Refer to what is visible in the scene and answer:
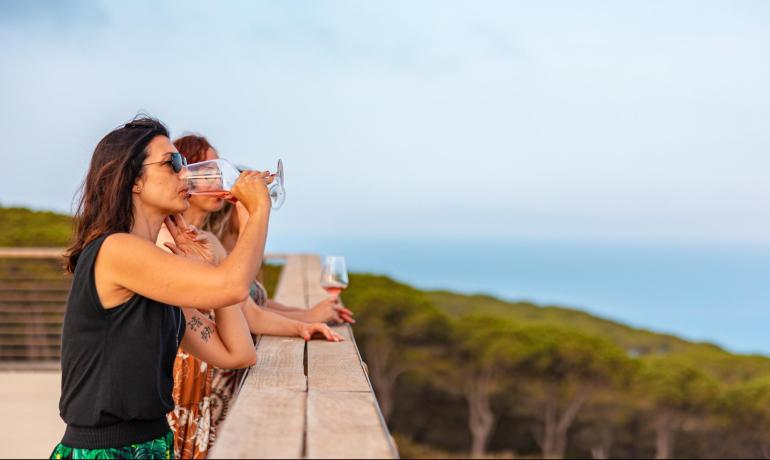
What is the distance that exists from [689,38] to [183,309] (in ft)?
51.9

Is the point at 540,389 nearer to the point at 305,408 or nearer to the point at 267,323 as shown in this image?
the point at 267,323

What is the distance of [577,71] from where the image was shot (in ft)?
65.8

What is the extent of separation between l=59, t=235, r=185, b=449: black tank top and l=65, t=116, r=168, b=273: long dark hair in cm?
10

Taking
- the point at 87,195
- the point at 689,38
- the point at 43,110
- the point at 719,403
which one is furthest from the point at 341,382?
the point at 689,38

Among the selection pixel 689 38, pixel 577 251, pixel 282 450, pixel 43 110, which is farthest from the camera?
pixel 577 251

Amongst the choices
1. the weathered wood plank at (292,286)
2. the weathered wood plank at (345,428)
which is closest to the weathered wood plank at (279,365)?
the weathered wood plank at (345,428)

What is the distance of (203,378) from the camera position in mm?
2551

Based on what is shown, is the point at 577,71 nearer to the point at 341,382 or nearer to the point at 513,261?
the point at 341,382

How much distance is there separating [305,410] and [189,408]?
111 centimetres

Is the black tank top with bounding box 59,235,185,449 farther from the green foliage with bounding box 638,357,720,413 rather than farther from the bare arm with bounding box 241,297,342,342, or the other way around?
the green foliage with bounding box 638,357,720,413

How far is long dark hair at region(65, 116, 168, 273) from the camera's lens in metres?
1.77

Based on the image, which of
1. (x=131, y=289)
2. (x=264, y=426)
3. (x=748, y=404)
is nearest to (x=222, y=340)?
(x=131, y=289)

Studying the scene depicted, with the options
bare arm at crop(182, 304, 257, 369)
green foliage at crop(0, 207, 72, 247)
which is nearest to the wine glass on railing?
bare arm at crop(182, 304, 257, 369)

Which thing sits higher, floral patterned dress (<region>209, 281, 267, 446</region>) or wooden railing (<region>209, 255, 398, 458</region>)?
wooden railing (<region>209, 255, 398, 458</region>)
